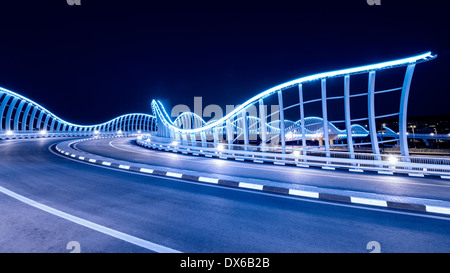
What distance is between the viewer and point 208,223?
4398mm

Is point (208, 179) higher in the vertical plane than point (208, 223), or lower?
higher

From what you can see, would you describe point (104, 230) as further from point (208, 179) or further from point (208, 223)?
point (208, 179)

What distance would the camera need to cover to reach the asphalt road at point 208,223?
11.6 ft

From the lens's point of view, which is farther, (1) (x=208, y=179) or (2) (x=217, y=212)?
(1) (x=208, y=179)

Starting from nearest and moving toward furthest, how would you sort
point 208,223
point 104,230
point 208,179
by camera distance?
point 104,230 < point 208,223 < point 208,179

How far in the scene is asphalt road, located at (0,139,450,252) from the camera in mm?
3541

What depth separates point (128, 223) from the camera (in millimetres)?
4371

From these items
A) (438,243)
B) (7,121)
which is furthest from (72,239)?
(7,121)

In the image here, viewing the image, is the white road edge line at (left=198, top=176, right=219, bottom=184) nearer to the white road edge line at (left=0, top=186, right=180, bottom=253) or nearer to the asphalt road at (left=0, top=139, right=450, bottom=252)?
the asphalt road at (left=0, top=139, right=450, bottom=252)

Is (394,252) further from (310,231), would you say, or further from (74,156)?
(74,156)

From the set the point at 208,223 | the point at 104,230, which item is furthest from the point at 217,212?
the point at 104,230

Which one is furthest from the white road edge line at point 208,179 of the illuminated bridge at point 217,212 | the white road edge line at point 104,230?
the white road edge line at point 104,230
